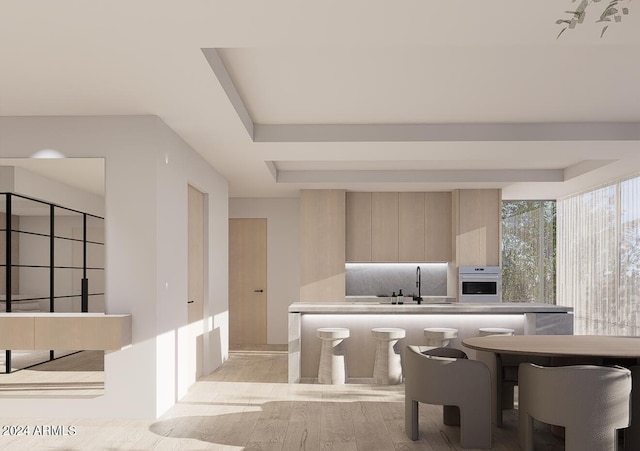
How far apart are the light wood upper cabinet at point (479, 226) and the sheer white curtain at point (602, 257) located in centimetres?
140

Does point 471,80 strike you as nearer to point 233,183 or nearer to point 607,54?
point 607,54

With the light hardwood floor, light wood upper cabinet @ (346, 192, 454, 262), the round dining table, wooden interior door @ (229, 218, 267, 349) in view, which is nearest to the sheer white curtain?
light wood upper cabinet @ (346, 192, 454, 262)

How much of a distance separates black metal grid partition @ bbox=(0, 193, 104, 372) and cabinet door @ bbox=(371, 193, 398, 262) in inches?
209

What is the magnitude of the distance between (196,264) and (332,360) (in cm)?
192

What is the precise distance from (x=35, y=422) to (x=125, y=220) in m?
1.79

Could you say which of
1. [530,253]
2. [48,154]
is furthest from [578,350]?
[530,253]

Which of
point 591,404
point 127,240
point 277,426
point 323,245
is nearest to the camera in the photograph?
point 591,404

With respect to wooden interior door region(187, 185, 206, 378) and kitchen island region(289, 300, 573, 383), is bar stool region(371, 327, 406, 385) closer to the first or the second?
kitchen island region(289, 300, 573, 383)

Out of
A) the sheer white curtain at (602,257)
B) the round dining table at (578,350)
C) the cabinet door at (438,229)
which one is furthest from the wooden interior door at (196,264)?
the sheer white curtain at (602,257)

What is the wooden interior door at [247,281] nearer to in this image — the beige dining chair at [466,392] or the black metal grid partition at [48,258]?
the black metal grid partition at [48,258]

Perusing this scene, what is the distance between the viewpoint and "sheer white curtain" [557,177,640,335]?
8.67 m

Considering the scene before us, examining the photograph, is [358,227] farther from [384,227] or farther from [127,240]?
[127,240]

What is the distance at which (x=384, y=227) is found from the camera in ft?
34.0

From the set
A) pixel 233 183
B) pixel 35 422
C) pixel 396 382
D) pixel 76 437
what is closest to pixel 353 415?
pixel 396 382
